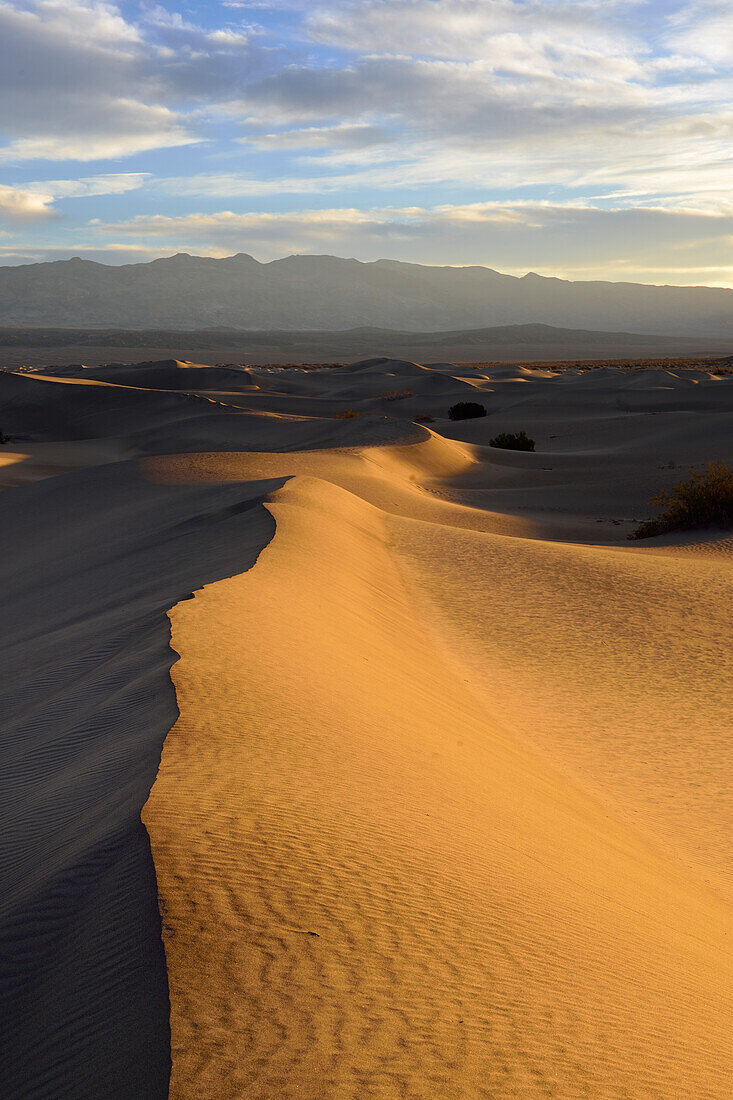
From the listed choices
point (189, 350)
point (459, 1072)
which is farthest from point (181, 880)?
point (189, 350)

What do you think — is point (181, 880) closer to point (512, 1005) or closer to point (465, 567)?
point (512, 1005)

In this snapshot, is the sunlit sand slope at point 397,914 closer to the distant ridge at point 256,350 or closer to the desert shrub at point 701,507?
the desert shrub at point 701,507

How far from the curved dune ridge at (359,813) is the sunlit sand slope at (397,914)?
1cm

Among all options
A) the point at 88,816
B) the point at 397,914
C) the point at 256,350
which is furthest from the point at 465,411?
the point at 256,350

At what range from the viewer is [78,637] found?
28.0ft

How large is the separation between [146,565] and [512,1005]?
9336 mm

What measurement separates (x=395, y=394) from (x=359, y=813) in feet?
156

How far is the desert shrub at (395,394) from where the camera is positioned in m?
47.6

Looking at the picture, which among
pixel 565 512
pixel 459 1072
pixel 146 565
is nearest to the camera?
pixel 459 1072

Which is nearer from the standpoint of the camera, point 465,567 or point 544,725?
point 544,725

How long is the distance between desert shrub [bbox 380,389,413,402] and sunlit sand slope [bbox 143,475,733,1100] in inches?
1648

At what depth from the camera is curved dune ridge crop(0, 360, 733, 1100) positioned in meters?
2.54

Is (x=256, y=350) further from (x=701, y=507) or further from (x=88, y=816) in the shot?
(x=88, y=816)

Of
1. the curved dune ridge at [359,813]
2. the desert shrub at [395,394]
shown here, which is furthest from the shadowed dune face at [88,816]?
the desert shrub at [395,394]
